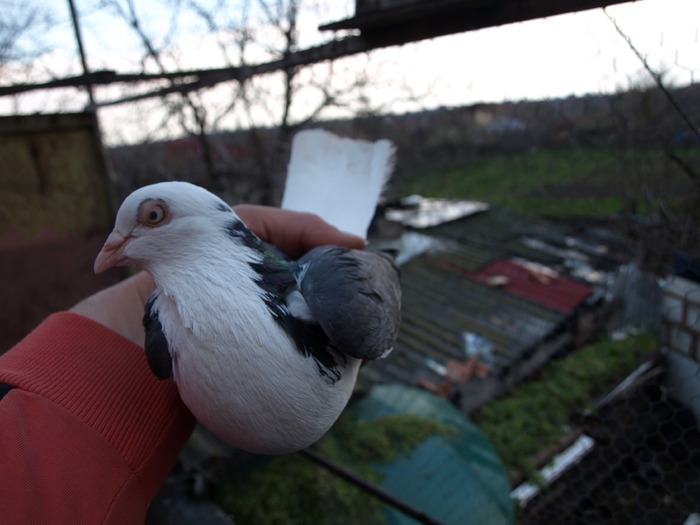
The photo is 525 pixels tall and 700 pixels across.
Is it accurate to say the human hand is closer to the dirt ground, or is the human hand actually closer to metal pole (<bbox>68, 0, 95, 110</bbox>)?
the dirt ground

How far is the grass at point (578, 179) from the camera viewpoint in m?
2.99

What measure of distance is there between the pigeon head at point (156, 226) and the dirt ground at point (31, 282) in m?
1.39

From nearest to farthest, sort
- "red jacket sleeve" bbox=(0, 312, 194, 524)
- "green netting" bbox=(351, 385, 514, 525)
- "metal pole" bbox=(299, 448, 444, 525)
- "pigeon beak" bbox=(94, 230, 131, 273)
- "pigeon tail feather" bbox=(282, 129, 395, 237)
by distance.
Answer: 1. "red jacket sleeve" bbox=(0, 312, 194, 524)
2. "pigeon beak" bbox=(94, 230, 131, 273)
3. "metal pole" bbox=(299, 448, 444, 525)
4. "pigeon tail feather" bbox=(282, 129, 395, 237)
5. "green netting" bbox=(351, 385, 514, 525)

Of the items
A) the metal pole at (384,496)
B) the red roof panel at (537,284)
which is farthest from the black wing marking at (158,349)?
the red roof panel at (537,284)

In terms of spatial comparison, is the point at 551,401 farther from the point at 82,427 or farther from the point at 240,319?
the point at 82,427

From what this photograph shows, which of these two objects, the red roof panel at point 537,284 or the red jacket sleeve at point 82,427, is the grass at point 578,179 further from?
the red jacket sleeve at point 82,427

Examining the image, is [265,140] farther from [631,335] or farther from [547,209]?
[547,209]

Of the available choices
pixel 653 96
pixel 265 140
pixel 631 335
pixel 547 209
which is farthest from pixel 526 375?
pixel 547 209

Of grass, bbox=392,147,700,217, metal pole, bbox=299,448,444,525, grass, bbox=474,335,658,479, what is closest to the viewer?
metal pole, bbox=299,448,444,525

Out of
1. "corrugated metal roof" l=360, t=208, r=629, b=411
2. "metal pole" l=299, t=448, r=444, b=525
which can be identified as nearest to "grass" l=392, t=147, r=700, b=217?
"corrugated metal roof" l=360, t=208, r=629, b=411

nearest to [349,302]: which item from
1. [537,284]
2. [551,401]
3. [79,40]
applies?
[79,40]

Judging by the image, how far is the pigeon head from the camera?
28.7 inches

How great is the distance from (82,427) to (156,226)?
1.22 feet

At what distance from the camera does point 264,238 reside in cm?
129
